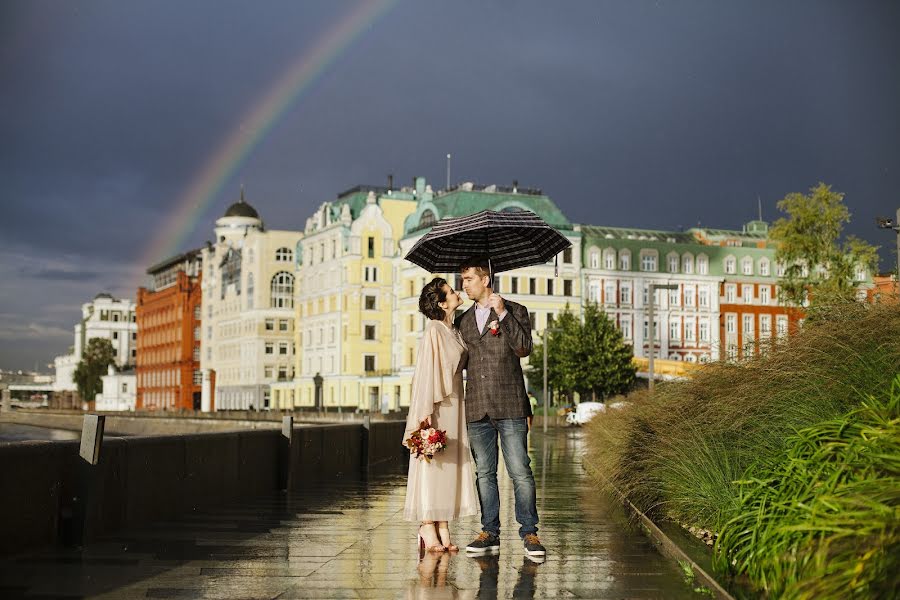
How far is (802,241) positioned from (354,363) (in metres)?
47.6

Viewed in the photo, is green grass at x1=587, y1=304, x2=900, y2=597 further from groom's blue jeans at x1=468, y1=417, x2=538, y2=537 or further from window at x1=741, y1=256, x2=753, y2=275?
window at x1=741, y1=256, x2=753, y2=275

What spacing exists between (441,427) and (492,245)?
2.28m

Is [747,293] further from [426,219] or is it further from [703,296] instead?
Result: [426,219]

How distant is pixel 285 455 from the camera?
16.3 m

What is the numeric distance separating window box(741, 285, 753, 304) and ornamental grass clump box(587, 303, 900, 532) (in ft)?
311

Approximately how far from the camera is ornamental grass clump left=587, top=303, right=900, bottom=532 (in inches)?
341

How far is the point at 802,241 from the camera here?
61.2m

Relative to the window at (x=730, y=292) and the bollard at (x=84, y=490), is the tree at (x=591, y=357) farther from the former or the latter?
the bollard at (x=84, y=490)

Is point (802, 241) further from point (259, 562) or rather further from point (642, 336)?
point (259, 562)

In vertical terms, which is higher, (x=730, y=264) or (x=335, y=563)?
(x=730, y=264)

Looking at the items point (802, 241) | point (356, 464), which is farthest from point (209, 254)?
point (356, 464)

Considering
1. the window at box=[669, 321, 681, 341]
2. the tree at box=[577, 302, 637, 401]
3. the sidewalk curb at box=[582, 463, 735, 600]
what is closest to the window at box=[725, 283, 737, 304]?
the window at box=[669, 321, 681, 341]

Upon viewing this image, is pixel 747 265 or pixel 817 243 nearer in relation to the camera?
pixel 817 243

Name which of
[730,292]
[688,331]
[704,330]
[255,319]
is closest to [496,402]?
[688,331]
